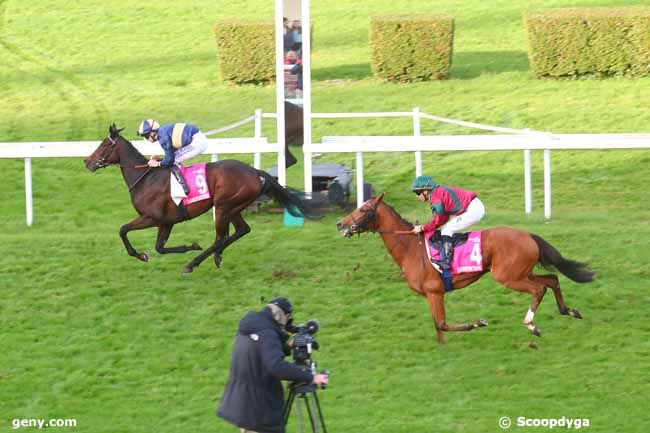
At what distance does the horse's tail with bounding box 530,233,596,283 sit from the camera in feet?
35.2

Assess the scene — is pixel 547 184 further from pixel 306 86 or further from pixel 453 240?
pixel 453 240

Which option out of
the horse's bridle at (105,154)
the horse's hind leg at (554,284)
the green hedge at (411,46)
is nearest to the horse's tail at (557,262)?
the horse's hind leg at (554,284)

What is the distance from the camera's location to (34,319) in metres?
11.6

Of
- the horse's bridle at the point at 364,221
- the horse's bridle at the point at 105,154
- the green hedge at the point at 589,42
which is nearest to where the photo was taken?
the horse's bridle at the point at 364,221

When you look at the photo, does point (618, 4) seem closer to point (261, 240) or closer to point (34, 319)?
point (261, 240)

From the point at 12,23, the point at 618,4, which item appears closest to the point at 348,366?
the point at 618,4

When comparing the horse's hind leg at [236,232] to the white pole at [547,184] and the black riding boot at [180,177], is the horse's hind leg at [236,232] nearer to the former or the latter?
the black riding boot at [180,177]

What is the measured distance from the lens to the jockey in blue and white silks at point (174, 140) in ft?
40.7

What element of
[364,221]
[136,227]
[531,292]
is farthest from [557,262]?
[136,227]

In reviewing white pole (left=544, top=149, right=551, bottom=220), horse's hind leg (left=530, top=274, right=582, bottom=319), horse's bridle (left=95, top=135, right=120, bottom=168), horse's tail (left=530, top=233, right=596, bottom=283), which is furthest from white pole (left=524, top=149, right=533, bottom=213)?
horse's bridle (left=95, top=135, right=120, bottom=168)

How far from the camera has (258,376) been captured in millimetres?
8000

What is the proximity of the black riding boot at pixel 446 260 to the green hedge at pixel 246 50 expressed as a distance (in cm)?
963

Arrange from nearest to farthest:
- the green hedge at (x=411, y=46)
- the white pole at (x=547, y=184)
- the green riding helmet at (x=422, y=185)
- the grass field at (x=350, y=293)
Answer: the grass field at (x=350, y=293) < the green riding helmet at (x=422, y=185) < the white pole at (x=547, y=184) < the green hedge at (x=411, y=46)

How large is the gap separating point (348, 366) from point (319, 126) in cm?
857
